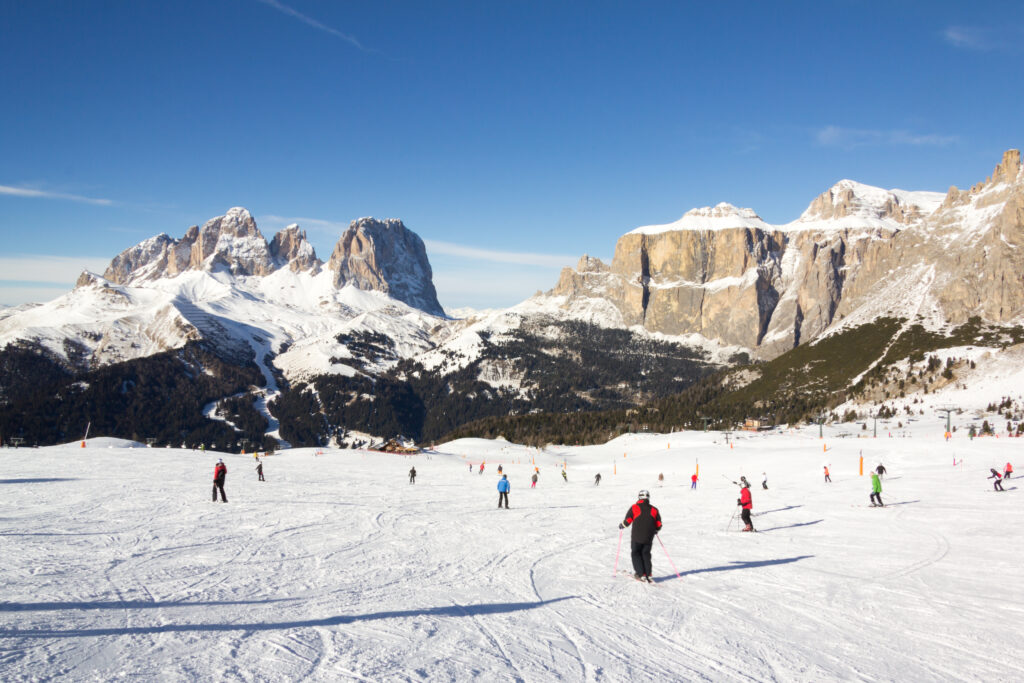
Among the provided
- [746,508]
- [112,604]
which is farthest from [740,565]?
[112,604]

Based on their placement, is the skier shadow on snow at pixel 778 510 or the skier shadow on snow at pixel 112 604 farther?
the skier shadow on snow at pixel 778 510

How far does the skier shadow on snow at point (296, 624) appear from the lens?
9.61m

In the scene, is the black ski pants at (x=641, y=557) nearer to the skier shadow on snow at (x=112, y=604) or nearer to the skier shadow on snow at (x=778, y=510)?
the skier shadow on snow at (x=112, y=604)

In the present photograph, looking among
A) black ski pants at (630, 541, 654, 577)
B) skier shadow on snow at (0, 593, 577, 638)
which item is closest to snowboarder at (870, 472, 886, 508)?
black ski pants at (630, 541, 654, 577)

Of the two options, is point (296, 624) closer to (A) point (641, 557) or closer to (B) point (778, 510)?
(A) point (641, 557)

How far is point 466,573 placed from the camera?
53.1 ft

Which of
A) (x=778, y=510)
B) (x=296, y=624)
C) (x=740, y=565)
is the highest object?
(x=296, y=624)

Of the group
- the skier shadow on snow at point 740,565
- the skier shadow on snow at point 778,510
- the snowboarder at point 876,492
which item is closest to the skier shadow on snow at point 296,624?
the skier shadow on snow at point 740,565

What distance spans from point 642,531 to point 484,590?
4109mm

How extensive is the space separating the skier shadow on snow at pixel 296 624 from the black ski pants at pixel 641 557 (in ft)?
8.16

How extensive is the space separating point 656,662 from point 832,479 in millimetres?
43854

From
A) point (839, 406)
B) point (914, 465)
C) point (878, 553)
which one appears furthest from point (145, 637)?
point (839, 406)

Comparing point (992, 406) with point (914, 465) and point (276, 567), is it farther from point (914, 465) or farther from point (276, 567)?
point (276, 567)

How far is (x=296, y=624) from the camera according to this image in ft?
35.9
